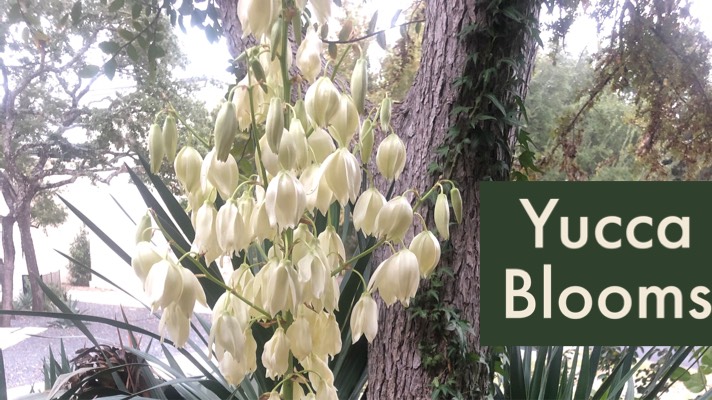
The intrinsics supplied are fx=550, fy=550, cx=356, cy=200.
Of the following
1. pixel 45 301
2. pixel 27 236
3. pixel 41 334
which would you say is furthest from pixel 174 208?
pixel 45 301

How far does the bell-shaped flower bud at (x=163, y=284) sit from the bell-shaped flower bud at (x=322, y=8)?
224 millimetres

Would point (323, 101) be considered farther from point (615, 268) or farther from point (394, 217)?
point (615, 268)

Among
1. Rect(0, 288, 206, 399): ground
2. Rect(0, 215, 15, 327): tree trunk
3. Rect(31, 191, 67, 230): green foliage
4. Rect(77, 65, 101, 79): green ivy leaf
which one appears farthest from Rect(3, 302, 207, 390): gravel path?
Rect(77, 65, 101, 79): green ivy leaf

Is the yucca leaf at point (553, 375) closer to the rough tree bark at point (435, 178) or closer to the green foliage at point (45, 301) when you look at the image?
the rough tree bark at point (435, 178)

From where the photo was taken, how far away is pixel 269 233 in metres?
0.44

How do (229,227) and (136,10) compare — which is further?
(136,10)

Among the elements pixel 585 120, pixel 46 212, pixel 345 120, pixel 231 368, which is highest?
pixel 585 120

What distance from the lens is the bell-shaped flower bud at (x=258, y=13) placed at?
0.41 meters

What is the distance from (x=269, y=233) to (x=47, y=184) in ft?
3.70

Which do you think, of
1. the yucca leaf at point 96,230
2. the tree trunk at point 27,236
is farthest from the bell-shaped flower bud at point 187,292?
the tree trunk at point 27,236

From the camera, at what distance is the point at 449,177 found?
779 mm

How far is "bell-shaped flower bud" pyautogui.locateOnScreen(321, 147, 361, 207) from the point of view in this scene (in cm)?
43

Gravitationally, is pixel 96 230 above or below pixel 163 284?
above

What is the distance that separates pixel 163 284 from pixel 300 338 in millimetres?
117
